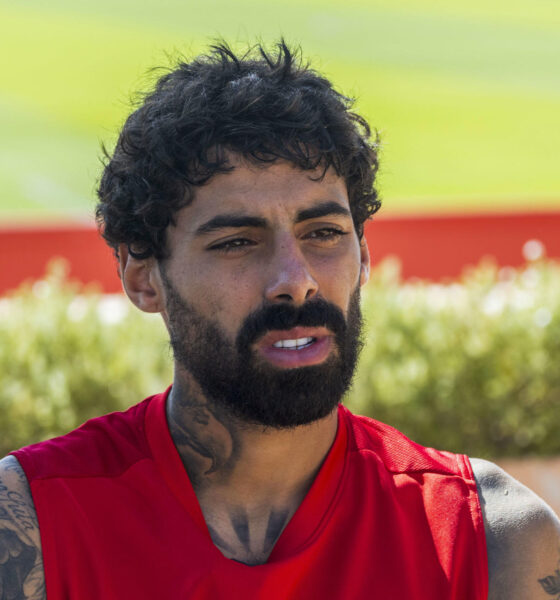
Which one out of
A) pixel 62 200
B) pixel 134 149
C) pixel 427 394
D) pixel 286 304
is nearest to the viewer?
pixel 286 304

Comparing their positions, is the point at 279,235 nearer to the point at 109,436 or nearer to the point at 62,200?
the point at 109,436

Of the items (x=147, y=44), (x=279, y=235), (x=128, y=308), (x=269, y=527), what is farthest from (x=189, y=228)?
(x=147, y=44)

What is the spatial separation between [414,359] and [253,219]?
2.97m

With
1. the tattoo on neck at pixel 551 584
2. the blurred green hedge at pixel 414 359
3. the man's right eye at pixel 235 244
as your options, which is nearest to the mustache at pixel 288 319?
the man's right eye at pixel 235 244

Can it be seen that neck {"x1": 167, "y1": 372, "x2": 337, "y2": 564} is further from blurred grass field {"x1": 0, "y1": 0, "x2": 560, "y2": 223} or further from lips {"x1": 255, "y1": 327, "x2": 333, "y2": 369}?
blurred grass field {"x1": 0, "y1": 0, "x2": 560, "y2": 223}

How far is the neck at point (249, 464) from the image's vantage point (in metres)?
2.21

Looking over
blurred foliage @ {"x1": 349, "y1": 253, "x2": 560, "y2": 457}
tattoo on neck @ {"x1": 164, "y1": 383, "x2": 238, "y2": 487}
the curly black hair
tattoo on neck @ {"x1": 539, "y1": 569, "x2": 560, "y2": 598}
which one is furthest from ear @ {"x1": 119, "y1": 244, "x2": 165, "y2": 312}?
blurred foliage @ {"x1": 349, "y1": 253, "x2": 560, "y2": 457}

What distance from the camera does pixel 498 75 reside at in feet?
90.0

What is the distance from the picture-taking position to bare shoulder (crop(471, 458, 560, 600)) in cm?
206

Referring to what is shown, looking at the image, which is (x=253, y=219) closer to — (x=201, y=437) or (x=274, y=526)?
(x=201, y=437)

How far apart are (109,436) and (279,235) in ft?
2.07

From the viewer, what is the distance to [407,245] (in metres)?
9.13

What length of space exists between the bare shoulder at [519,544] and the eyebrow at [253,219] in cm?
73

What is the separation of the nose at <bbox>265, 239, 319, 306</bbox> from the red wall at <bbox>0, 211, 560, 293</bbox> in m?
6.75
